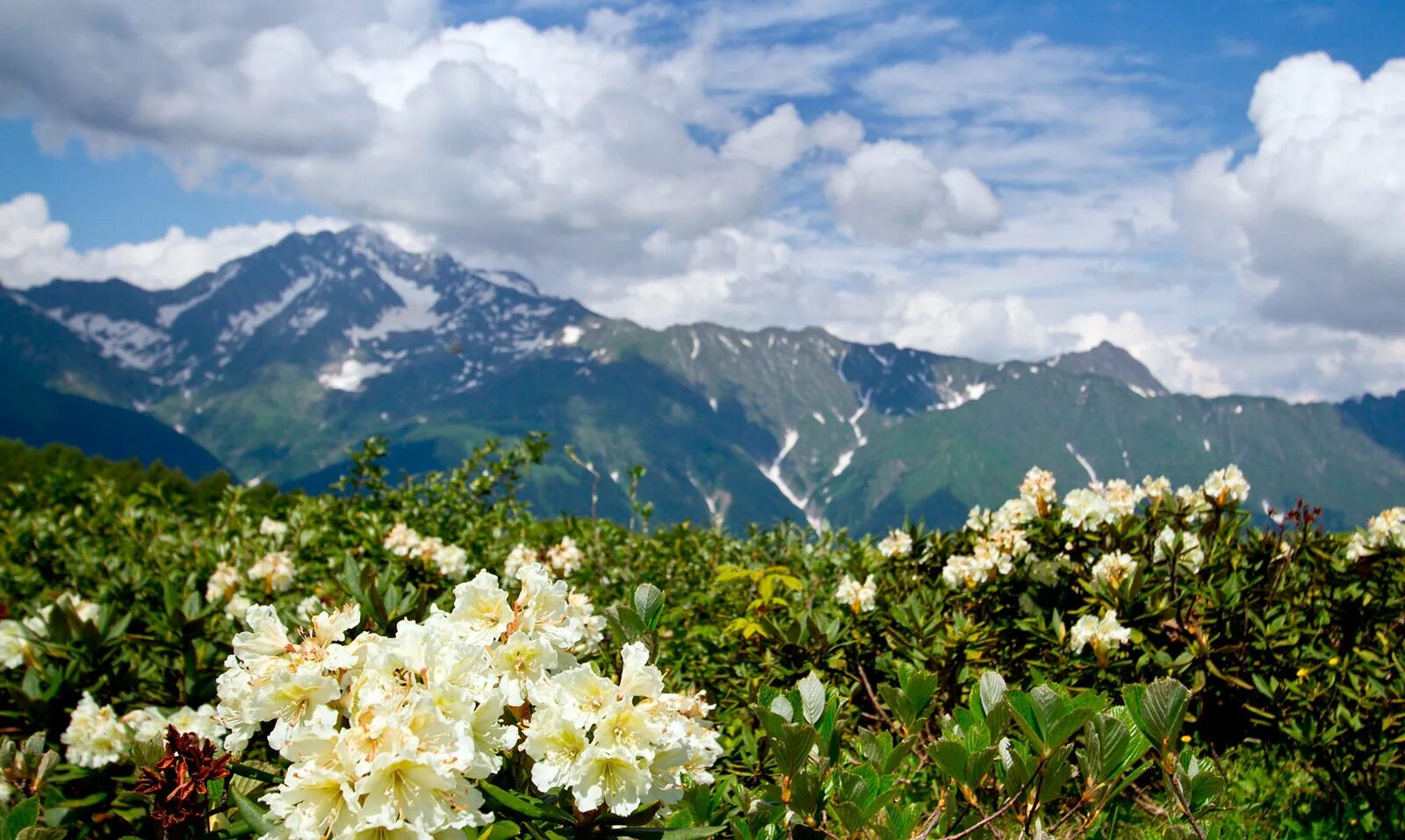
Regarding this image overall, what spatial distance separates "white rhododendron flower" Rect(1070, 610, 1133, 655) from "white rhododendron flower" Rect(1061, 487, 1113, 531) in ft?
2.40

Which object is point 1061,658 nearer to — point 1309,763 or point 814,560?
point 1309,763

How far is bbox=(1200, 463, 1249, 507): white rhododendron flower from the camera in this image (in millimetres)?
4980

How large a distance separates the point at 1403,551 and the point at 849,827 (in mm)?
4364

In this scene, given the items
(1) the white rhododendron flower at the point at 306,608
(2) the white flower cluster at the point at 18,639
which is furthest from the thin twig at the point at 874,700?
(2) the white flower cluster at the point at 18,639

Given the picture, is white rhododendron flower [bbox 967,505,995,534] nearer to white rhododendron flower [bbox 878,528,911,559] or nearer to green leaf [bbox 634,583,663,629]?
white rhododendron flower [bbox 878,528,911,559]

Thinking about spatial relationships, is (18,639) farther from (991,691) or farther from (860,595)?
(991,691)

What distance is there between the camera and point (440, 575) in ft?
17.4

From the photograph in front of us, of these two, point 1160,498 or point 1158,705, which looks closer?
point 1158,705

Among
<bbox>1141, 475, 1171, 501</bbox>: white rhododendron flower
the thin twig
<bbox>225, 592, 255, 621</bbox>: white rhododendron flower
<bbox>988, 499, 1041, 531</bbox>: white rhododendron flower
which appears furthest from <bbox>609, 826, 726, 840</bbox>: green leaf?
<bbox>1141, 475, 1171, 501</bbox>: white rhododendron flower

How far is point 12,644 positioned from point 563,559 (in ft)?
9.66

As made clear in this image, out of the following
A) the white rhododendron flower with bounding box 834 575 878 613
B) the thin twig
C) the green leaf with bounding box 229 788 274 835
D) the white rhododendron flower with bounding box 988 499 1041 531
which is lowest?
the thin twig

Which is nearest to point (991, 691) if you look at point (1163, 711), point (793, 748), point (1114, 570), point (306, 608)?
point (1163, 711)

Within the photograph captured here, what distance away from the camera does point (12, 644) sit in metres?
4.00

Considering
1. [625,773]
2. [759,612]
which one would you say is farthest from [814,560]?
[625,773]
